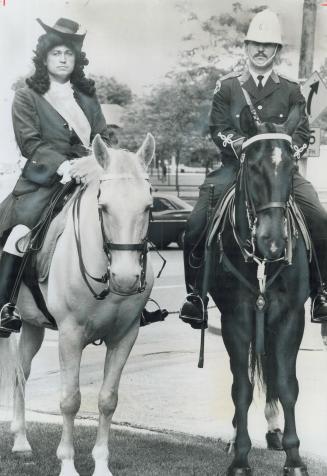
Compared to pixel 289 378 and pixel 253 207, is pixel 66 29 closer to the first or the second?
pixel 253 207

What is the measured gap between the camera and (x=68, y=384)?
6176 millimetres

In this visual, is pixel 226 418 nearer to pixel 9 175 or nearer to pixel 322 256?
pixel 322 256

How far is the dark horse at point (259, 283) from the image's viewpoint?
232 inches

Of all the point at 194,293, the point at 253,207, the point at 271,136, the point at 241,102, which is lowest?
the point at 194,293

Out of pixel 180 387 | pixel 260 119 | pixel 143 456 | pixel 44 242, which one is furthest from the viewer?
pixel 180 387

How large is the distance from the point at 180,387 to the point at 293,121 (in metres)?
4.05

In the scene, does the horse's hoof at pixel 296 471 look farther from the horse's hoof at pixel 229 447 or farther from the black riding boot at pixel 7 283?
the black riding boot at pixel 7 283

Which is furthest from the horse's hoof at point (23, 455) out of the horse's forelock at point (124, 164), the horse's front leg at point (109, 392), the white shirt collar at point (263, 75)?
the white shirt collar at point (263, 75)

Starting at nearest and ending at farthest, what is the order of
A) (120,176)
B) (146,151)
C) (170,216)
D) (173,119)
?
(120,176)
(146,151)
(170,216)
(173,119)

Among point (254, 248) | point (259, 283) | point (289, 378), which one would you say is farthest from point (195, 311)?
point (254, 248)

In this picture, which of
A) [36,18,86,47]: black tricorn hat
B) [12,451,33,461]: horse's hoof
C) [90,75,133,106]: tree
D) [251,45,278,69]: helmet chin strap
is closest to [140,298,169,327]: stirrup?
[12,451,33,461]: horse's hoof

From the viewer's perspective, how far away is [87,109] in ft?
23.3

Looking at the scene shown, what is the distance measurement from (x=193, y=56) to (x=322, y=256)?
3.96 m

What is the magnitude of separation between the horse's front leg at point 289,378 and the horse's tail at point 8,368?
2.17m
